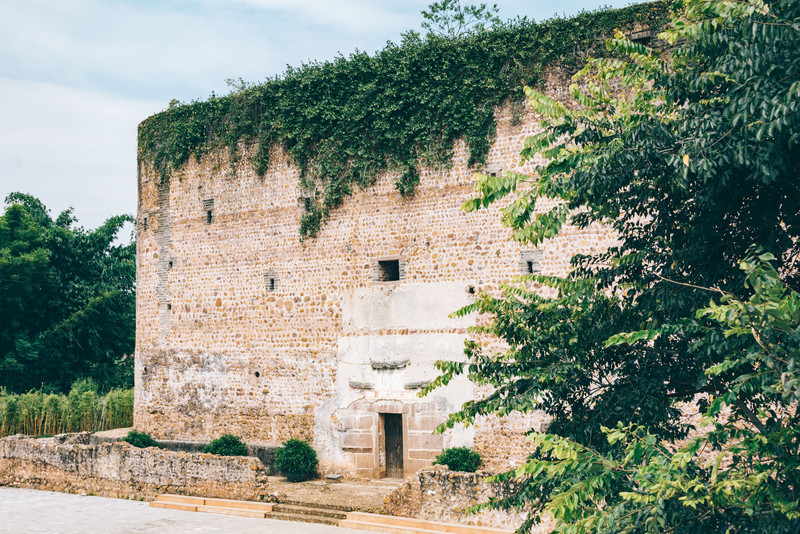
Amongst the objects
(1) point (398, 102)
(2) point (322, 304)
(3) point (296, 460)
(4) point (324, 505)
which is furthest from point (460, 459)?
(1) point (398, 102)

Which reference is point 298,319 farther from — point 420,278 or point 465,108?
point 465,108

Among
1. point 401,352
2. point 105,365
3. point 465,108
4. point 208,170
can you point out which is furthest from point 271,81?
point 105,365

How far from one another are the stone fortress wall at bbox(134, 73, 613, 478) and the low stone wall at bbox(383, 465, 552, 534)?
2753 mm

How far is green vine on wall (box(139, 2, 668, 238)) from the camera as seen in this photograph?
1412cm

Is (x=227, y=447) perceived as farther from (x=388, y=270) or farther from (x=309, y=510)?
(x=388, y=270)

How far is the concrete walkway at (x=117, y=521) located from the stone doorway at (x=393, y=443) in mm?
3167

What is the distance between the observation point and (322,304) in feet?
53.2

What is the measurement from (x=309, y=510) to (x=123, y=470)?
175 inches

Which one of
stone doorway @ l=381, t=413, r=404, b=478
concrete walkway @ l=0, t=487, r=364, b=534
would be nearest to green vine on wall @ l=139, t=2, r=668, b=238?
stone doorway @ l=381, t=413, r=404, b=478

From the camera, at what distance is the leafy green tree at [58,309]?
27.4 meters

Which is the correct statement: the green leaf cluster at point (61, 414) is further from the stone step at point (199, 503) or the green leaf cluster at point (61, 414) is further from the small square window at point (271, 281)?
the stone step at point (199, 503)

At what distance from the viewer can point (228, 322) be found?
17.5m

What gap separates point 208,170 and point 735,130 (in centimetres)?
1449

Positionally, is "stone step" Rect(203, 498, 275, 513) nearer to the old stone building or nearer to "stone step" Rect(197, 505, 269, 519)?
"stone step" Rect(197, 505, 269, 519)
